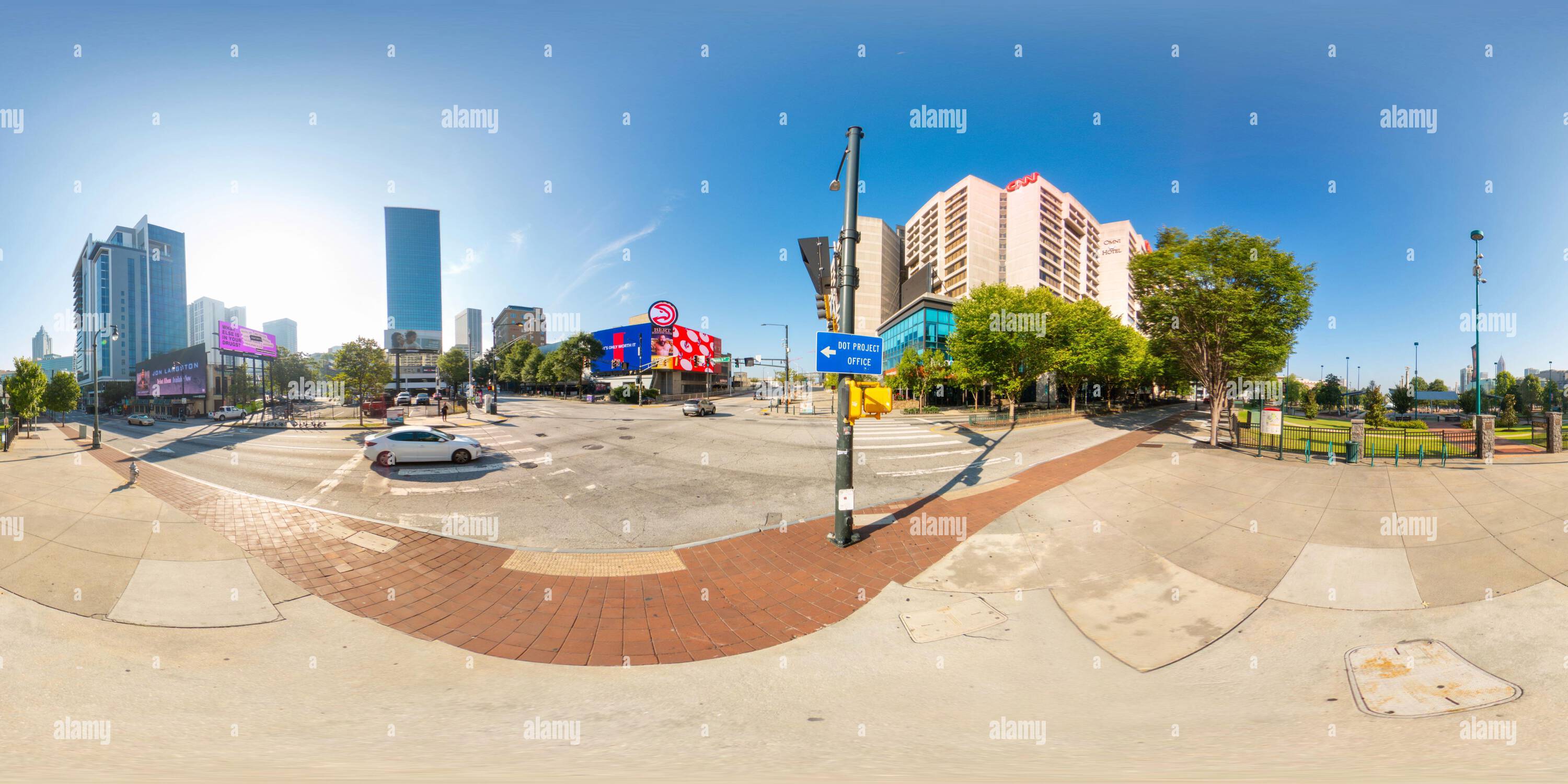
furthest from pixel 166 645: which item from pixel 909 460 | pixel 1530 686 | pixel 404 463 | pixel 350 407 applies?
pixel 350 407

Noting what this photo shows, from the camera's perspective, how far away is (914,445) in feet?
56.4

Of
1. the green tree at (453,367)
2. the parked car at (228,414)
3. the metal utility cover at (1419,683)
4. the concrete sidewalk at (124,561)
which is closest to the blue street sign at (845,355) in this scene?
the metal utility cover at (1419,683)

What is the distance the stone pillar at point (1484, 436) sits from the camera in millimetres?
10375

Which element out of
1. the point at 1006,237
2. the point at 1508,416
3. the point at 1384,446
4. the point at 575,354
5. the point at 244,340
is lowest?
the point at 1508,416

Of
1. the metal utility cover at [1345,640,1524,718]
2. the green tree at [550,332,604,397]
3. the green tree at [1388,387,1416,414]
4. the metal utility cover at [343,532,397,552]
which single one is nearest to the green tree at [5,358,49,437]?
A: the metal utility cover at [343,532,397,552]

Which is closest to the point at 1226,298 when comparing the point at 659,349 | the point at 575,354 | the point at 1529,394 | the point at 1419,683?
the point at 1419,683

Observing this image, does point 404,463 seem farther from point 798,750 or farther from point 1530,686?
point 1530,686

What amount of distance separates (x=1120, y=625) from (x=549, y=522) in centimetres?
836

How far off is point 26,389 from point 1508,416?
67819 millimetres

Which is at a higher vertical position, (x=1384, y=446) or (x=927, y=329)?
(x=927, y=329)

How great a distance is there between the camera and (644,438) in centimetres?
1797

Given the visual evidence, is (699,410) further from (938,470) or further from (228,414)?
(228,414)

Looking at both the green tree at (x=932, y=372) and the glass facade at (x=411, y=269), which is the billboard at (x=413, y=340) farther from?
the green tree at (x=932, y=372)

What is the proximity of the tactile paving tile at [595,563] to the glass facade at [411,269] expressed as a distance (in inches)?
5537
